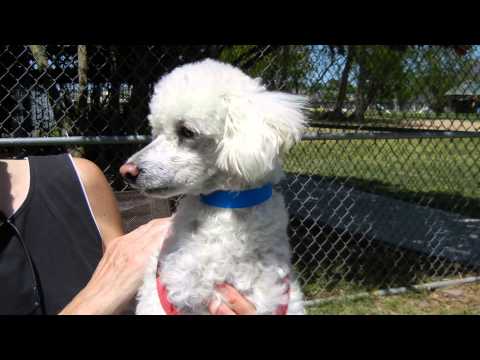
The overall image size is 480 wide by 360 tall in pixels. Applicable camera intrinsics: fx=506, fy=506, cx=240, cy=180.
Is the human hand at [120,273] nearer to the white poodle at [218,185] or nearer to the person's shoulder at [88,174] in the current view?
the white poodle at [218,185]

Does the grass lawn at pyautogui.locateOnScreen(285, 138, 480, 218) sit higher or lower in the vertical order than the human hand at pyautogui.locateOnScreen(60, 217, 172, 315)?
higher

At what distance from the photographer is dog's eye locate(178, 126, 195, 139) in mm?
1645

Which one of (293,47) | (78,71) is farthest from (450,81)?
(78,71)

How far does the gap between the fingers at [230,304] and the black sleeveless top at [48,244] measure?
0.54 m

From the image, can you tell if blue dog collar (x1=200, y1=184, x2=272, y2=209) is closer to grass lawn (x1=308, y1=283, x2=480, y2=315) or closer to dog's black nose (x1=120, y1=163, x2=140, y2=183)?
dog's black nose (x1=120, y1=163, x2=140, y2=183)

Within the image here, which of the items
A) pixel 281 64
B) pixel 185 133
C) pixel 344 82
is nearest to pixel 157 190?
pixel 185 133

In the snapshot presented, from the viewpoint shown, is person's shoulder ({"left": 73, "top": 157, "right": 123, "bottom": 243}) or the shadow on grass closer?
person's shoulder ({"left": 73, "top": 157, "right": 123, "bottom": 243})

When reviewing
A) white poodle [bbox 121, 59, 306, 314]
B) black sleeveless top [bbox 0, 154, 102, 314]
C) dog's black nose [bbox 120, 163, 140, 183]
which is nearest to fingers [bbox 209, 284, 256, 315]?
white poodle [bbox 121, 59, 306, 314]

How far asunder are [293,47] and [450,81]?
178cm

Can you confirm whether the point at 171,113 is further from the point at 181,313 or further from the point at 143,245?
the point at 181,313

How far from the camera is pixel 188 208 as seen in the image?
5.39 feet

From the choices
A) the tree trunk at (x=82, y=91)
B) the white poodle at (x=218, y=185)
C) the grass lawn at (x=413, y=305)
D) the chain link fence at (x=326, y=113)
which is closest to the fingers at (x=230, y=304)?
the white poodle at (x=218, y=185)

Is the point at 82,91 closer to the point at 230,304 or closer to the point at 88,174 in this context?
the point at 88,174

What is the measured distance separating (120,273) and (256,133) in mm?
639
